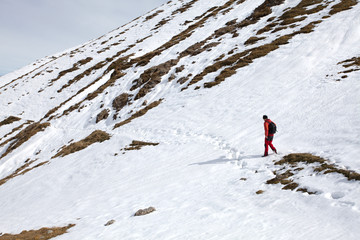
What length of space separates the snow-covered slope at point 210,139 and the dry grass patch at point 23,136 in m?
0.21

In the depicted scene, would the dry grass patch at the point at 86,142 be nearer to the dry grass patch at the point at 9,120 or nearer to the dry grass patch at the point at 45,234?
the dry grass patch at the point at 45,234

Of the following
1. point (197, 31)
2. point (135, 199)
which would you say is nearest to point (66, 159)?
point (135, 199)

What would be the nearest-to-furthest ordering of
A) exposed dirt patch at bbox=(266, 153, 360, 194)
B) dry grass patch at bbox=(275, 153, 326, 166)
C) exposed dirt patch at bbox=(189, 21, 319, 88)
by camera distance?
1. exposed dirt patch at bbox=(266, 153, 360, 194)
2. dry grass patch at bbox=(275, 153, 326, 166)
3. exposed dirt patch at bbox=(189, 21, 319, 88)

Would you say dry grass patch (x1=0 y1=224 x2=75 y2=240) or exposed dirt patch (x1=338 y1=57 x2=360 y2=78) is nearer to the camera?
dry grass patch (x1=0 y1=224 x2=75 y2=240)

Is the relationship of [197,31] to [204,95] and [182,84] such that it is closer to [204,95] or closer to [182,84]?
[182,84]

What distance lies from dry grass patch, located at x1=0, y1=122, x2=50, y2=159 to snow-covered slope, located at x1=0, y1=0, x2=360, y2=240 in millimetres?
215

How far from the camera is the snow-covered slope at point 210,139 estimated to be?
8.32 metres

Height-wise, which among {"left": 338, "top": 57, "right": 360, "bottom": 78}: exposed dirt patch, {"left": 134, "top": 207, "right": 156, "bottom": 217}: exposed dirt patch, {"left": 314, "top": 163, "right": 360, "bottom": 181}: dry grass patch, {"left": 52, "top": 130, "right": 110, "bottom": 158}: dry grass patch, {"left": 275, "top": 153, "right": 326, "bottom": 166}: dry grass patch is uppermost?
{"left": 338, "top": 57, "right": 360, "bottom": 78}: exposed dirt patch

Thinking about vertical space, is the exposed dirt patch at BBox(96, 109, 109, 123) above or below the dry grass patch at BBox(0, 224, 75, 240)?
above

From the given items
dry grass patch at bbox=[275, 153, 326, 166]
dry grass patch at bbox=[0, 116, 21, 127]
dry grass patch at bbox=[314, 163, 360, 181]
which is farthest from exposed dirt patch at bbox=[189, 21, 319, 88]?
dry grass patch at bbox=[0, 116, 21, 127]

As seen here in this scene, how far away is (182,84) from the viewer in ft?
104

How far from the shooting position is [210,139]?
1756cm

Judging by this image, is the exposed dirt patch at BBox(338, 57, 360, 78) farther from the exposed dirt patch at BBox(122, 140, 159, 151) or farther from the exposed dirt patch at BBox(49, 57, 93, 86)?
the exposed dirt patch at BBox(49, 57, 93, 86)

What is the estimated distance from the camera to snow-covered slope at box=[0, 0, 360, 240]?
8320 millimetres
